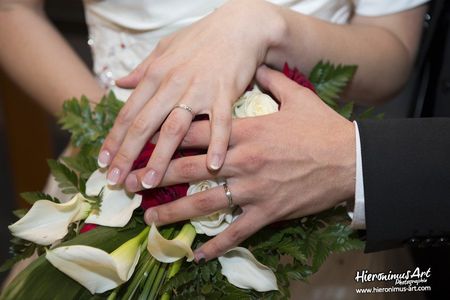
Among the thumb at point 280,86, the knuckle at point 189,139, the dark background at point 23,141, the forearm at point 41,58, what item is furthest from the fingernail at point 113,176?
the dark background at point 23,141

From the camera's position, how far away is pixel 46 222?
808 millimetres

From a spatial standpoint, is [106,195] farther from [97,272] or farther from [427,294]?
[427,294]

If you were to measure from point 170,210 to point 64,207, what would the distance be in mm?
147

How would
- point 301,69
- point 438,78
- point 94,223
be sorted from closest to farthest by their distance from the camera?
point 94,223, point 301,69, point 438,78

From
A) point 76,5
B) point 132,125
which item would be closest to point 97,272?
point 132,125

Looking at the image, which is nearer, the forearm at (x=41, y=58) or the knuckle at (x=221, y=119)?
the knuckle at (x=221, y=119)

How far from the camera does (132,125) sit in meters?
0.86

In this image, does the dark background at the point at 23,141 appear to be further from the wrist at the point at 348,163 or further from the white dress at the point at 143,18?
the wrist at the point at 348,163

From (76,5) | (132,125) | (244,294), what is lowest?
(76,5)

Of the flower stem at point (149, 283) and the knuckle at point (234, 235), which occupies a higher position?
the knuckle at point (234, 235)

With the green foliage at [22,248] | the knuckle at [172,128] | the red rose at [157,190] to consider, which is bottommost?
the green foliage at [22,248]

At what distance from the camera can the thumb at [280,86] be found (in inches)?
34.1

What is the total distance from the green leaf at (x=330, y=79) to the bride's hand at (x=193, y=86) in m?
0.09

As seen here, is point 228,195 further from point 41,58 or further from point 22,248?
point 41,58
